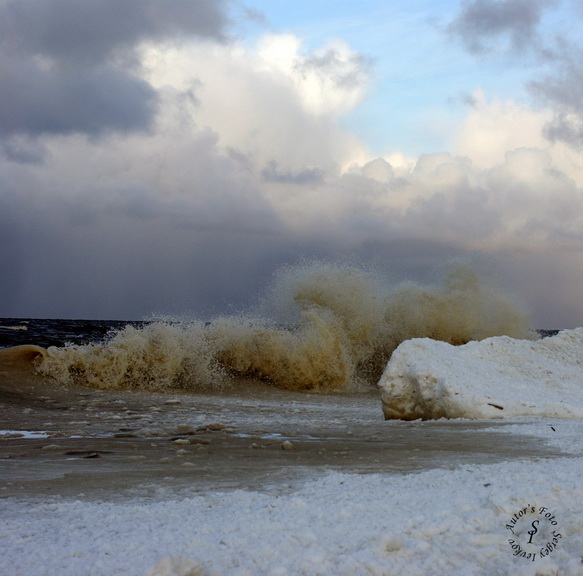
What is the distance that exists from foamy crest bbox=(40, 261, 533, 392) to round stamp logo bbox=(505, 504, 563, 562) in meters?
9.84

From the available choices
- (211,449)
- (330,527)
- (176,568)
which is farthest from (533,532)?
(211,449)

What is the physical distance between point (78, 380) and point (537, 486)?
984 cm

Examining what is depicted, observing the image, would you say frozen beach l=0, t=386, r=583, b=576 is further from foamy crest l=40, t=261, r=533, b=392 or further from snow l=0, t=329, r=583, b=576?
foamy crest l=40, t=261, r=533, b=392

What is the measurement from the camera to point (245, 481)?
3.50 metres

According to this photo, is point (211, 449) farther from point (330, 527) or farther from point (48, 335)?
point (48, 335)

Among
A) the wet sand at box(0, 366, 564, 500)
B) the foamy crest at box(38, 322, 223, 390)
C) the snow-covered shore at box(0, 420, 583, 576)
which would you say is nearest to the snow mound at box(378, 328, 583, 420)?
the wet sand at box(0, 366, 564, 500)

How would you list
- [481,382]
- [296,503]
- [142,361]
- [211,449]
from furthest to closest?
1. [142,361]
2. [481,382]
3. [211,449]
4. [296,503]

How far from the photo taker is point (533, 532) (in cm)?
244

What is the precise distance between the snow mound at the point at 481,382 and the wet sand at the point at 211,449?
1.38ft

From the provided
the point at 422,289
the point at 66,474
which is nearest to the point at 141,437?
the point at 66,474

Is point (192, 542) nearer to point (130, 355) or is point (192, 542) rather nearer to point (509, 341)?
point (509, 341)

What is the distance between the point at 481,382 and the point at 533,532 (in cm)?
462

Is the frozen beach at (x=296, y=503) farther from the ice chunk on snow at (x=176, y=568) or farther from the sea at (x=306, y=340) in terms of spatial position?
the sea at (x=306, y=340)

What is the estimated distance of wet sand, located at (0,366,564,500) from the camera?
3537 mm
